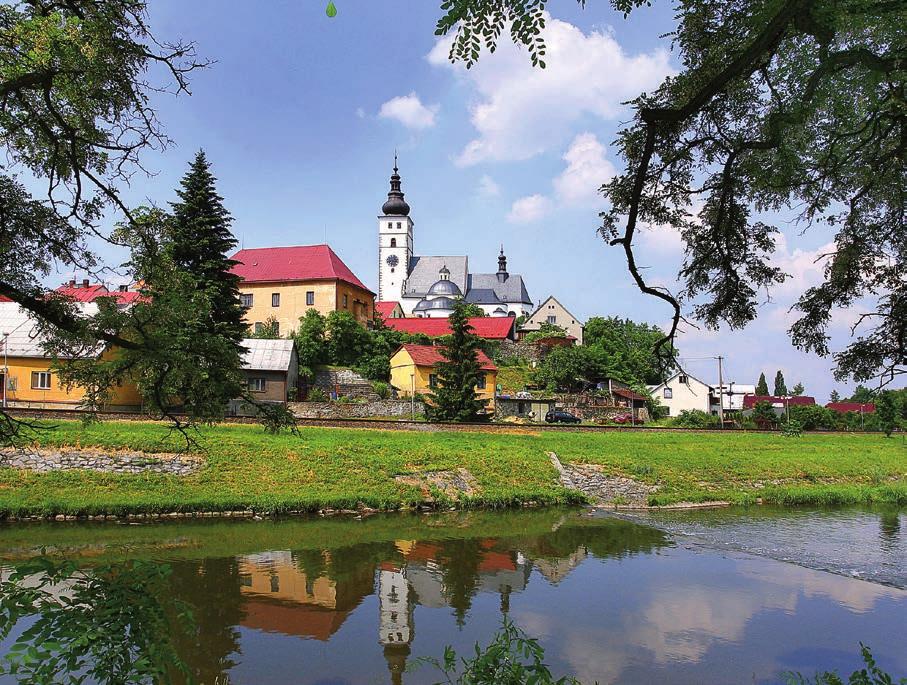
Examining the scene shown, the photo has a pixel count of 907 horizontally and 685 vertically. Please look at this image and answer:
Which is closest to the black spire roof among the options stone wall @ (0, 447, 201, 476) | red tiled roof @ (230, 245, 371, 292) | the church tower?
the church tower

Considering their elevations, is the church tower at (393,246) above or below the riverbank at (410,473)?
above

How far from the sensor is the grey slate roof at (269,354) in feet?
133

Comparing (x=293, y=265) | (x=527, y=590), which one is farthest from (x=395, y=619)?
(x=293, y=265)

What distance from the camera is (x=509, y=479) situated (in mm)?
23406

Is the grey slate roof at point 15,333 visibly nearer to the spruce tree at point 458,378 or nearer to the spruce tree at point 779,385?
the spruce tree at point 458,378

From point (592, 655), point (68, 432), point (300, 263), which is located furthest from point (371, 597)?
point (300, 263)

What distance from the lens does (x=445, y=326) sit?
6262 centimetres

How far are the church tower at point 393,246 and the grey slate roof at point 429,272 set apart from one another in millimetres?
1387

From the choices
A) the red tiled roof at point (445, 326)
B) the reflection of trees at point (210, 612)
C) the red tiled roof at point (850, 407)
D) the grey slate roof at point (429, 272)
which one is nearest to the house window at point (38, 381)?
the reflection of trees at point (210, 612)

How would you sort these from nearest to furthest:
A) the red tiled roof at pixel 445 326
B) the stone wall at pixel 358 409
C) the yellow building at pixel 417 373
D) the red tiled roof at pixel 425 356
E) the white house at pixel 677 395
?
the stone wall at pixel 358 409
the yellow building at pixel 417 373
the red tiled roof at pixel 425 356
the white house at pixel 677 395
the red tiled roof at pixel 445 326

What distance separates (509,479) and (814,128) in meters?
19.6

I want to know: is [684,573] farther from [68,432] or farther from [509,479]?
[68,432]

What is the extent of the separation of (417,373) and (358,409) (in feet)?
19.8

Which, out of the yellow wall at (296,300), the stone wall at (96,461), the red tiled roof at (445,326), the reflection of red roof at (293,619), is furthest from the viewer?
the red tiled roof at (445,326)
